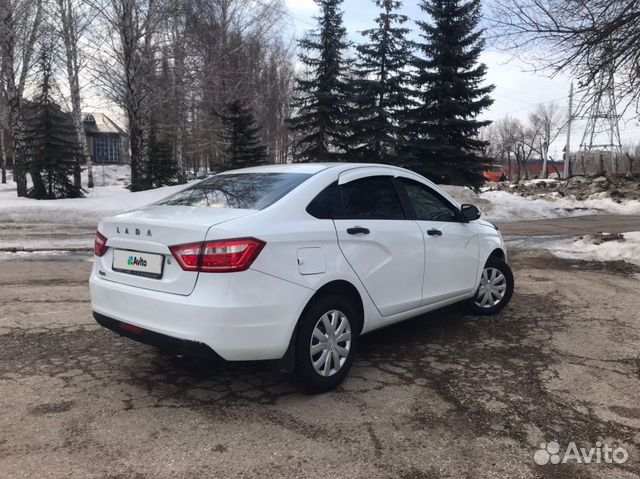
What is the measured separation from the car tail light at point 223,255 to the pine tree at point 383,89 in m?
20.6

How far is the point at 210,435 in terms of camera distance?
10.1 ft

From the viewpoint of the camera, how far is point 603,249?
10.1 metres

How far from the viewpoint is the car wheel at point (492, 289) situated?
5566mm

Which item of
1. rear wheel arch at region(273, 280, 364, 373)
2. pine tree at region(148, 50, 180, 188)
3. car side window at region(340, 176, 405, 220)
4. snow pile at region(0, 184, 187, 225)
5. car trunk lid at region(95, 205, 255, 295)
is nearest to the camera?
car trunk lid at region(95, 205, 255, 295)

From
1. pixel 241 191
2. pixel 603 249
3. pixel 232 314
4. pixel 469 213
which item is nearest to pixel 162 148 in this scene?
pixel 603 249

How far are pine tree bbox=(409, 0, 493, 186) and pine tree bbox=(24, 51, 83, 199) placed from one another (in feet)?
46.4

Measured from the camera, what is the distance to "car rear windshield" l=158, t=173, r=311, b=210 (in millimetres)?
3701

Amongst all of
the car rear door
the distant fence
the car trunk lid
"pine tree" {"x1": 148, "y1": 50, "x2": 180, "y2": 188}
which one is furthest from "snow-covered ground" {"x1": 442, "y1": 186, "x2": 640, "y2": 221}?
the car trunk lid

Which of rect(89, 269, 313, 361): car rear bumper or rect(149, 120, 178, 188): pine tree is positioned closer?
rect(89, 269, 313, 361): car rear bumper

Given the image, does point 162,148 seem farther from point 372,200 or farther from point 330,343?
point 330,343

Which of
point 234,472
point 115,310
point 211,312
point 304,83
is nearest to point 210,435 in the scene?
point 234,472

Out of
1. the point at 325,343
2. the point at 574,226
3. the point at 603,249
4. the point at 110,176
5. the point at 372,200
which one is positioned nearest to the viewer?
the point at 325,343

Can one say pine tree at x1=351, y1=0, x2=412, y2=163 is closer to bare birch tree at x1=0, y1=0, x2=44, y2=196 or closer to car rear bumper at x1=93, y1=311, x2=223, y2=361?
bare birch tree at x1=0, y1=0, x2=44, y2=196

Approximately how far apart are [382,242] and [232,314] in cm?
144
